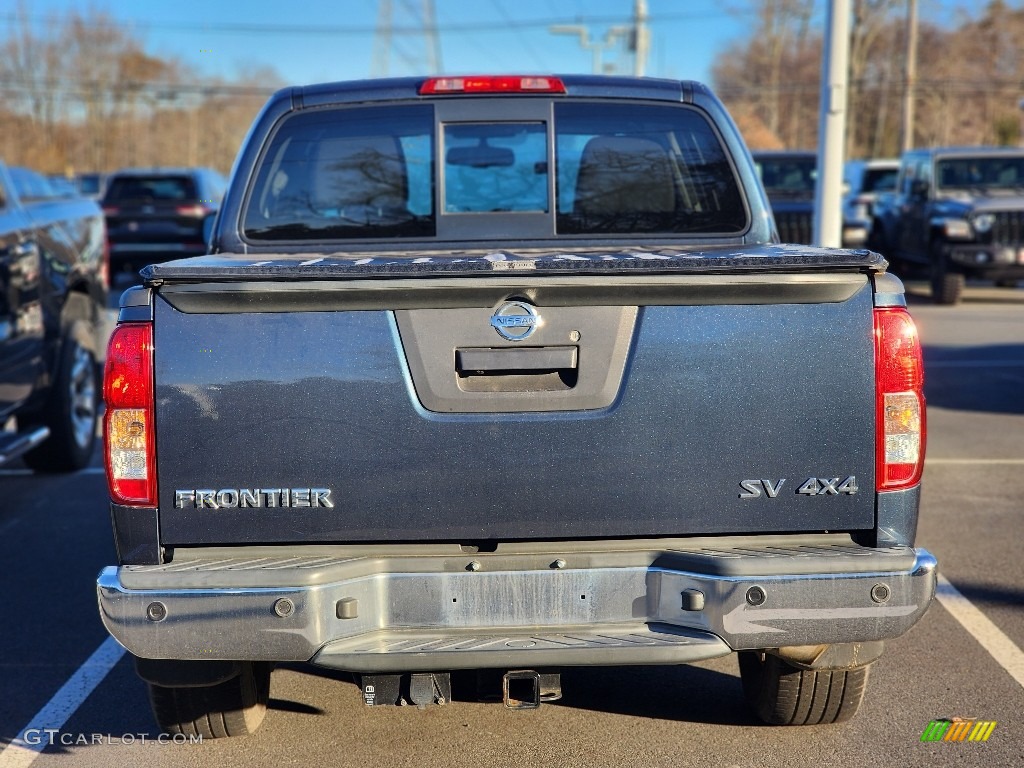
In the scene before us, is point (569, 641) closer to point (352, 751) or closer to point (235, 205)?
point (352, 751)

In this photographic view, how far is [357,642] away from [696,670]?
180 cm

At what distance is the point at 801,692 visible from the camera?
3764 millimetres

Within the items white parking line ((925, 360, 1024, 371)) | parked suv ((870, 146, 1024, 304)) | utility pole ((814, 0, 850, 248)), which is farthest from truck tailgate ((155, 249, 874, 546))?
parked suv ((870, 146, 1024, 304))

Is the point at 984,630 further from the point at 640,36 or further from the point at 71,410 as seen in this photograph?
the point at 640,36

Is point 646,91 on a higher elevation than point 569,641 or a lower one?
higher

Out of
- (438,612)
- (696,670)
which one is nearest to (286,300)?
(438,612)

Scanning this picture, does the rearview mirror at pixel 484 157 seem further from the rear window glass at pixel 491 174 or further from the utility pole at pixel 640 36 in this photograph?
the utility pole at pixel 640 36

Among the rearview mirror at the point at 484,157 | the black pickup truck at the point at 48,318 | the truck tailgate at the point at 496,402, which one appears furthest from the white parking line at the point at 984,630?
the black pickup truck at the point at 48,318

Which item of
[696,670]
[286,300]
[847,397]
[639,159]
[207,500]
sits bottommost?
[696,670]

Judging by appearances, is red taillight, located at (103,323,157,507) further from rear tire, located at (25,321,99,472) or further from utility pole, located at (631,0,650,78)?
utility pole, located at (631,0,650,78)

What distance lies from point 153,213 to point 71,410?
A: 40.4 ft

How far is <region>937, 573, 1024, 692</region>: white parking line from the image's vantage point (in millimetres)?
4422

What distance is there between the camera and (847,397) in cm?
306

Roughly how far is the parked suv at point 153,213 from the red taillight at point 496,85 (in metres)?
15.2
